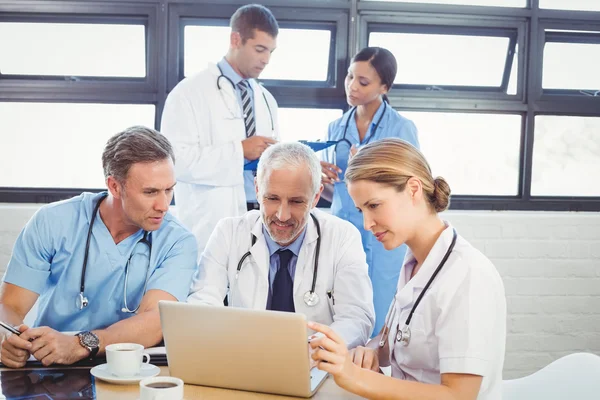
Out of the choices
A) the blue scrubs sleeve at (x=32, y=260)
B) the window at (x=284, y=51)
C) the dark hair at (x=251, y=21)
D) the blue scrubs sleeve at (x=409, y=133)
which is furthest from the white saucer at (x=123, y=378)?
the window at (x=284, y=51)

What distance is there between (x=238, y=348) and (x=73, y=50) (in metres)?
2.67

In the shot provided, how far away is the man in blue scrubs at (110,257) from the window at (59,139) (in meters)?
1.63

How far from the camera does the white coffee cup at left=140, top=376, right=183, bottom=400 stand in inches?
51.1

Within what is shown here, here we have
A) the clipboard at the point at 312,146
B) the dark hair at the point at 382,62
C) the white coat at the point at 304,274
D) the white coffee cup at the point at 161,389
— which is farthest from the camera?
the dark hair at the point at 382,62

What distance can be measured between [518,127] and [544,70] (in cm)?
34

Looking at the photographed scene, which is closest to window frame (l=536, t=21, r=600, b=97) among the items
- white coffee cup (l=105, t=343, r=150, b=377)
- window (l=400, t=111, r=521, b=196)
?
window (l=400, t=111, r=521, b=196)

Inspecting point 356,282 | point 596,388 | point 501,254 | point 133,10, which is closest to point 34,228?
point 356,282

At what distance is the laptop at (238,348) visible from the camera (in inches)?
54.3

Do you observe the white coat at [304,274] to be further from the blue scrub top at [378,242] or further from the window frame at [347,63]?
the window frame at [347,63]

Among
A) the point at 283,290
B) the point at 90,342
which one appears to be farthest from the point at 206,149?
the point at 90,342

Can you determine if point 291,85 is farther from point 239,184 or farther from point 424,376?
point 424,376

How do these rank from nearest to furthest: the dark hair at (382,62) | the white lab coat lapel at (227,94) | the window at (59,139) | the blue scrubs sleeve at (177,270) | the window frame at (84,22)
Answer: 1. the blue scrubs sleeve at (177,270)
2. the white lab coat lapel at (227,94)
3. the dark hair at (382,62)
4. the window frame at (84,22)
5. the window at (59,139)

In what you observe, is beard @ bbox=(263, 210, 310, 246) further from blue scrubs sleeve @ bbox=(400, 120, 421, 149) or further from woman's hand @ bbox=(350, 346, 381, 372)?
blue scrubs sleeve @ bbox=(400, 120, 421, 149)

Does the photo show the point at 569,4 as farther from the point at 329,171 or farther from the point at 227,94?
the point at 227,94
